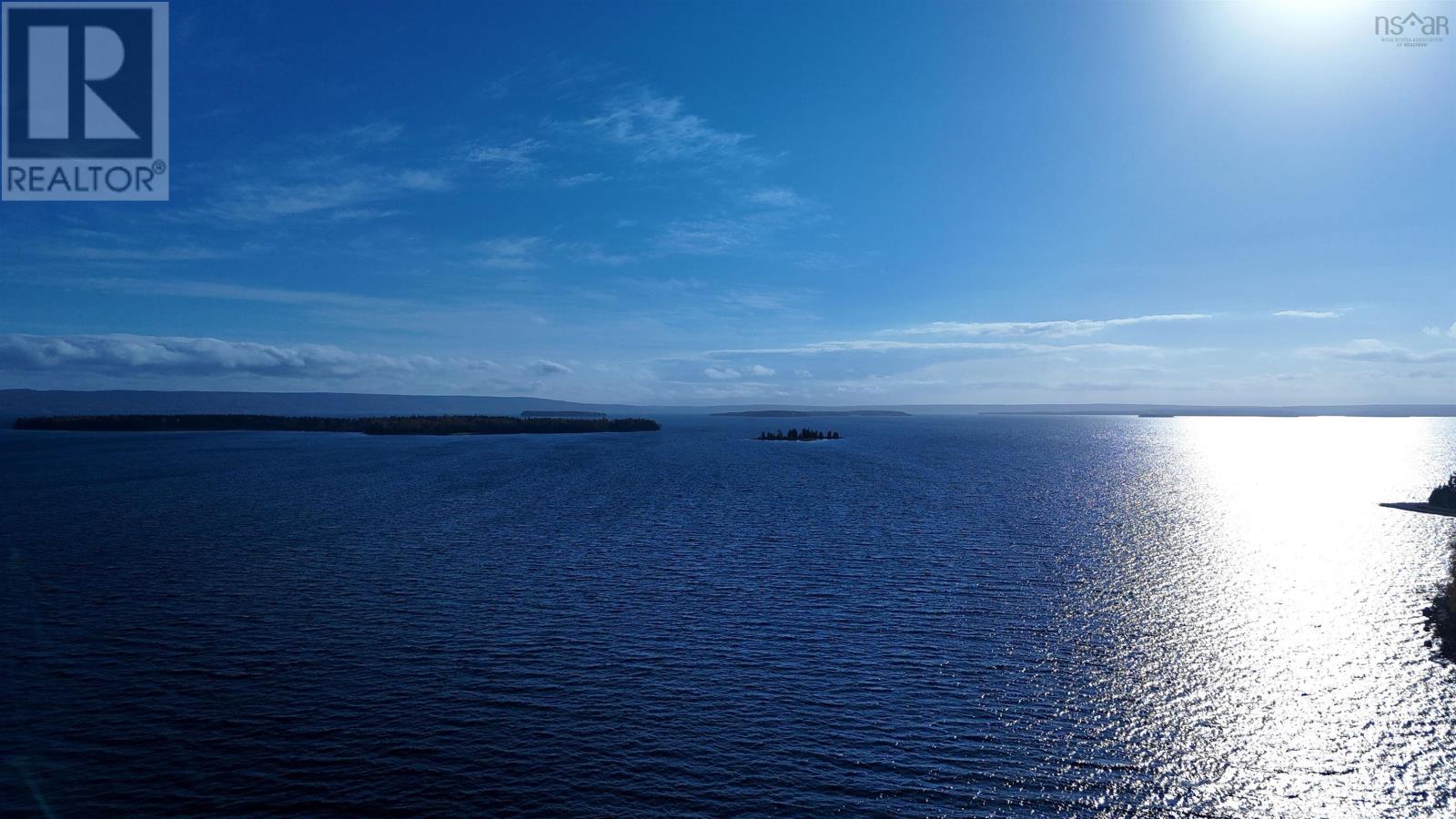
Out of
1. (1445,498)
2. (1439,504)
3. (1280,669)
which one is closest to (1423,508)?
(1439,504)

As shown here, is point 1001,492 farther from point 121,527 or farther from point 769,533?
point 121,527

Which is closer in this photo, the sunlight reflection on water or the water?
the water

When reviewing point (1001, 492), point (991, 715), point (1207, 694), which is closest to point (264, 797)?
point (991, 715)

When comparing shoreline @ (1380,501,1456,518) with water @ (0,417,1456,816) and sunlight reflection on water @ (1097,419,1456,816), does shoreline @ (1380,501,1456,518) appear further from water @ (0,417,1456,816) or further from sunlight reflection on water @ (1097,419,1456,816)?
water @ (0,417,1456,816)

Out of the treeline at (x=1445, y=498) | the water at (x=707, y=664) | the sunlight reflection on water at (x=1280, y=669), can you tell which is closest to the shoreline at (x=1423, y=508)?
the treeline at (x=1445, y=498)

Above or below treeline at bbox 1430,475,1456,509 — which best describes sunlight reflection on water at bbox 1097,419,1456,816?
below

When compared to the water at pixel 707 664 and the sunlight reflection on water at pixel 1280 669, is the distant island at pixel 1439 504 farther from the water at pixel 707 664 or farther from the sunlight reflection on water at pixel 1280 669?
the water at pixel 707 664

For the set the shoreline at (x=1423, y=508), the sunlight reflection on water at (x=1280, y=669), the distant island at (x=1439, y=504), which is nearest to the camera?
the sunlight reflection on water at (x=1280, y=669)

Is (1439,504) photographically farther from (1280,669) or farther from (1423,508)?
(1280,669)

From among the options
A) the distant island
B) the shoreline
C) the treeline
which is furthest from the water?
the treeline
